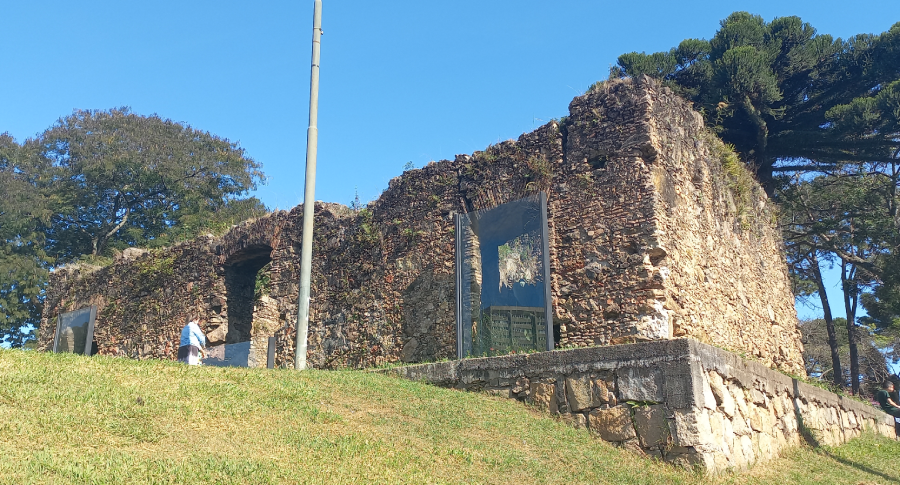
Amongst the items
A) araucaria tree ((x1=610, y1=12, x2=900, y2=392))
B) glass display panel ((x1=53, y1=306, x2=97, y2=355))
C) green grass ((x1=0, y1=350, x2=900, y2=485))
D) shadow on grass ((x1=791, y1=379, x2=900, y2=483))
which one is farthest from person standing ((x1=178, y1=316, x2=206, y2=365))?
araucaria tree ((x1=610, y1=12, x2=900, y2=392))

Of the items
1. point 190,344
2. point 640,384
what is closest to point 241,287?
point 190,344

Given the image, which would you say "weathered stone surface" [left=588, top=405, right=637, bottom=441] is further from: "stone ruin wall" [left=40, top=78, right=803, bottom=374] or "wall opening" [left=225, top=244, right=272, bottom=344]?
"wall opening" [left=225, top=244, right=272, bottom=344]

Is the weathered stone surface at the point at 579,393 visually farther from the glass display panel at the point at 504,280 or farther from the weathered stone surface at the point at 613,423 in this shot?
the glass display panel at the point at 504,280

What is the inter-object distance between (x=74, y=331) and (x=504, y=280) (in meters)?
11.6

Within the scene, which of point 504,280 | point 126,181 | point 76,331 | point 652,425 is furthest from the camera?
point 126,181

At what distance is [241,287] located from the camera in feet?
49.7

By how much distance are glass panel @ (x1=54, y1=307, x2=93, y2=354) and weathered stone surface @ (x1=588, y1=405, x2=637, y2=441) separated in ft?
42.2

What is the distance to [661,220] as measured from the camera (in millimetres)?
9750

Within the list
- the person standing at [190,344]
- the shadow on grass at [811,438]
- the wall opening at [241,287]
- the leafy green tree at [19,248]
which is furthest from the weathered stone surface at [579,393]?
the leafy green tree at [19,248]

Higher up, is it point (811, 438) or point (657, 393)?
point (657, 393)

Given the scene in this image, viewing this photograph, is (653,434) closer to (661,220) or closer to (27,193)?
(661,220)

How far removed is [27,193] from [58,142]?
4059mm

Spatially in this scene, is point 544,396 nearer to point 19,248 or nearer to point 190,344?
point 190,344

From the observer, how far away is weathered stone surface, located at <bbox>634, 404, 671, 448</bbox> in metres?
7.71
